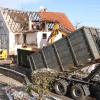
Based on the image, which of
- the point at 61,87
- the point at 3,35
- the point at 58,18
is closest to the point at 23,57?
the point at 61,87

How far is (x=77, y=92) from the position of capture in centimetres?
1394

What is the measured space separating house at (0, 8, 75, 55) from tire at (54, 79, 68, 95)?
932 inches

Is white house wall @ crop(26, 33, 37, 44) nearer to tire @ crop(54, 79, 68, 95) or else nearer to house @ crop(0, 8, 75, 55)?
house @ crop(0, 8, 75, 55)

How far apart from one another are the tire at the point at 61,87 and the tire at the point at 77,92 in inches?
18.0

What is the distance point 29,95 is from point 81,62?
3.29m

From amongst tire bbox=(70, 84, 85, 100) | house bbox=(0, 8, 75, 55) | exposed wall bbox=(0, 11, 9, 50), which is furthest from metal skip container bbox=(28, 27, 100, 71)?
Result: exposed wall bbox=(0, 11, 9, 50)

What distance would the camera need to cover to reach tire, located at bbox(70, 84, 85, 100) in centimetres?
1366

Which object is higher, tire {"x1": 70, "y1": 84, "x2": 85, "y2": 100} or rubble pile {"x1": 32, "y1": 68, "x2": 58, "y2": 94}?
rubble pile {"x1": 32, "y1": 68, "x2": 58, "y2": 94}

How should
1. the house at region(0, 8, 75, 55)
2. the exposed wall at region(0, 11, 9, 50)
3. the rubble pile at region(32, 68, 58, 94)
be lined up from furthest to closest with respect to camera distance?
the exposed wall at region(0, 11, 9, 50)
the house at region(0, 8, 75, 55)
the rubble pile at region(32, 68, 58, 94)

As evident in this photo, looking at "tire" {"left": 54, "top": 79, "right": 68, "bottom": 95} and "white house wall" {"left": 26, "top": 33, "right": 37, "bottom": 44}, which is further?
"white house wall" {"left": 26, "top": 33, "right": 37, "bottom": 44}

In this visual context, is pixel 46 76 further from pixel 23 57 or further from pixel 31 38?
pixel 31 38

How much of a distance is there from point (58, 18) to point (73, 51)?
32.4m

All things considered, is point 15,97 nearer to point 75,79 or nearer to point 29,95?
point 29,95

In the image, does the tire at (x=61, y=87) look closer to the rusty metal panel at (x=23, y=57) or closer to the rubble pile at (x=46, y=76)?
the rubble pile at (x=46, y=76)
